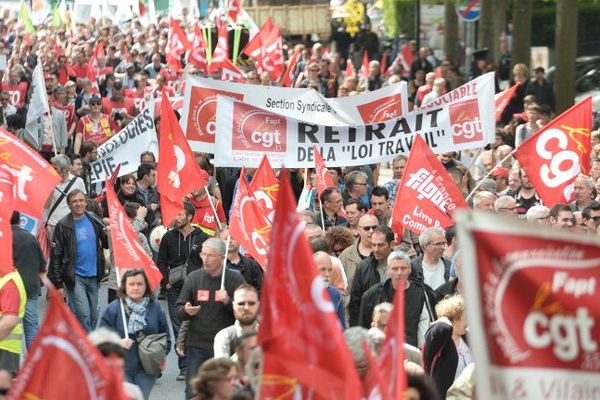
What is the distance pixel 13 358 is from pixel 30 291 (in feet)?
5.81

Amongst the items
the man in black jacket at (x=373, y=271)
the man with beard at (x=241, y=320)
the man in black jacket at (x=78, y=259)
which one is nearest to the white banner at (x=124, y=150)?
the man in black jacket at (x=78, y=259)

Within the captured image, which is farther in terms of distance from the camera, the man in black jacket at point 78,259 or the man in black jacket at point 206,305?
the man in black jacket at point 78,259

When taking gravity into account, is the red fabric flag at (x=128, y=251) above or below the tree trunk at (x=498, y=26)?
below

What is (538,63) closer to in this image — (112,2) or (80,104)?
(112,2)

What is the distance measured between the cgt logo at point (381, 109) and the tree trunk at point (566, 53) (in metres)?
Result: 9.22

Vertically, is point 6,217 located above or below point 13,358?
above

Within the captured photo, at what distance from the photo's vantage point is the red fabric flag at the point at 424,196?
14086 mm

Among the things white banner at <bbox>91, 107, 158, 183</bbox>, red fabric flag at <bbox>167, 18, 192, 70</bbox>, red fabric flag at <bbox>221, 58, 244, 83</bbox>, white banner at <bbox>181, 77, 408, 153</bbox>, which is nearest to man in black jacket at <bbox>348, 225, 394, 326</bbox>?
white banner at <bbox>181, 77, 408, 153</bbox>

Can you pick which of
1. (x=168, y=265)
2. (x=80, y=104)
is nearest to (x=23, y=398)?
(x=168, y=265)

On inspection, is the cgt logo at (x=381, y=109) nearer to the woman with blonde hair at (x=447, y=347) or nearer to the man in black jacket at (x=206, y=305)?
the man in black jacket at (x=206, y=305)

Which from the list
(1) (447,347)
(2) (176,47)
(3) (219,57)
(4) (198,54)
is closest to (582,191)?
(1) (447,347)

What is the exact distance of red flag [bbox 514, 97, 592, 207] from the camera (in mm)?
14945

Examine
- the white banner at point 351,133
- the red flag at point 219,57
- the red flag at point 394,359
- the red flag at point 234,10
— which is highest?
the red flag at point 234,10

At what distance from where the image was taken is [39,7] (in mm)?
43125
